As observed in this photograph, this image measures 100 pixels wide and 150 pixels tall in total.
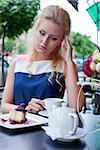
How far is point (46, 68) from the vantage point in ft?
5.83

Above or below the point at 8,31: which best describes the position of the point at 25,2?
above

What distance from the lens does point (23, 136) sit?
1068mm

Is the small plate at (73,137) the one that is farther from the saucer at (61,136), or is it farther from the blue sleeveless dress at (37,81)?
the blue sleeveless dress at (37,81)

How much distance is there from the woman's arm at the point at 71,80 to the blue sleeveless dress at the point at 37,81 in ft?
0.52

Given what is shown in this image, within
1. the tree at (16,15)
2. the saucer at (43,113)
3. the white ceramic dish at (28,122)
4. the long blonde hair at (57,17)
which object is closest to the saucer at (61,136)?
the white ceramic dish at (28,122)

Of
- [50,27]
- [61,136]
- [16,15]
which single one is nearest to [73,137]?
[61,136]

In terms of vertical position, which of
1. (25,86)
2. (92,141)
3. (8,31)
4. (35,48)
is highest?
(8,31)

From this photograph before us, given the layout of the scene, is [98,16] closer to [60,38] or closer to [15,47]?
[60,38]

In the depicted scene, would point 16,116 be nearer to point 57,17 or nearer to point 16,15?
point 57,17

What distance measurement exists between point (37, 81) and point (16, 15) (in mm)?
1758

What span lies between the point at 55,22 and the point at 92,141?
31.3 inches

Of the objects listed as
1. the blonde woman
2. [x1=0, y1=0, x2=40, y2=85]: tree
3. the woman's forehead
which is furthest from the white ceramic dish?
[x1=0, y1=0, x2=40, y2=85]: tree

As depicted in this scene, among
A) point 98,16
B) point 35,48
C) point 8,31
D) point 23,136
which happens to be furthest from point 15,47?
point 23,136

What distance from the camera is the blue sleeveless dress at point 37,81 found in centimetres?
171
